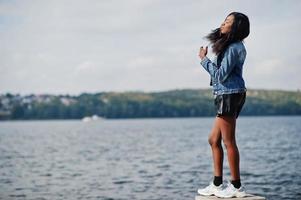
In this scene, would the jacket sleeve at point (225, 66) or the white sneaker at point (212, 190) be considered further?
the white sneaker at point (212, 190)

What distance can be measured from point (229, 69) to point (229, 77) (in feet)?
0.50

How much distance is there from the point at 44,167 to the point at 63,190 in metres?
15.1

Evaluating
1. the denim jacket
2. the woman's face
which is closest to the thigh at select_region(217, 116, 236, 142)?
the denim jacket

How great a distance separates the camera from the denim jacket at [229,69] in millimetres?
7234

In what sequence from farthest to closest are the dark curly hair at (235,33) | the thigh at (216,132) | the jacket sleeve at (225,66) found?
the thigh at (216,132), the dark curly hair at (235,33), the jacket sleeve at (225,66)

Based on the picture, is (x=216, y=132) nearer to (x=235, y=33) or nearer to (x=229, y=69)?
(x=229, y=69)

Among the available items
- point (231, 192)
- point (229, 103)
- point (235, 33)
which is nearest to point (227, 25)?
point (235, 33)

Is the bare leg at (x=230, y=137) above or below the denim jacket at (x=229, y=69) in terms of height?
below

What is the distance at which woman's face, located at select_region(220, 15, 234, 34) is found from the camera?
7.40 m

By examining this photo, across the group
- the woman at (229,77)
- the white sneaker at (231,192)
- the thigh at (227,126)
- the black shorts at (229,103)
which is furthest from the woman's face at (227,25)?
the white sneaker at (231,192)

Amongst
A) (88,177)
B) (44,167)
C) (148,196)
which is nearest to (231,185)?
(148,196)

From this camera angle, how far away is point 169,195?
83.1 feet

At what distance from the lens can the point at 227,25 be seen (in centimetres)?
744

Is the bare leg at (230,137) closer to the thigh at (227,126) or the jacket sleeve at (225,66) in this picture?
the thigh at (227,126)
